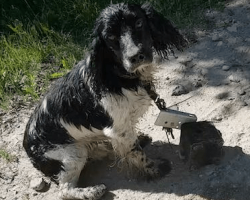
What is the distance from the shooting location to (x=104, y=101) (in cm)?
371

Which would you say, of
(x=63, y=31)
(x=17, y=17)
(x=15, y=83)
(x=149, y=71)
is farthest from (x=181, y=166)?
(x=17, y=17)

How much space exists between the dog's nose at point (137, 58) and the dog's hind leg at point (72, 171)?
1.07m

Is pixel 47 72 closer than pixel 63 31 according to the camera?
Yes

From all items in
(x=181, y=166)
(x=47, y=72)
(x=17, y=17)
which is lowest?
(x=181, y=166)

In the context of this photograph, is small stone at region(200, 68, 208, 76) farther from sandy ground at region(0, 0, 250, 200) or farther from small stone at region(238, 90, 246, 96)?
small stone at region(238, 90, 246, 96)

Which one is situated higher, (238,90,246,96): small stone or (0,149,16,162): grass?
(0,149,16,162): grass

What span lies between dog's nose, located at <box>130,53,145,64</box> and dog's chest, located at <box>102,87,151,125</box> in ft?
1.21

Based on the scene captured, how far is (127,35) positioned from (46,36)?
2.79m

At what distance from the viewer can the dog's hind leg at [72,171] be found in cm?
402

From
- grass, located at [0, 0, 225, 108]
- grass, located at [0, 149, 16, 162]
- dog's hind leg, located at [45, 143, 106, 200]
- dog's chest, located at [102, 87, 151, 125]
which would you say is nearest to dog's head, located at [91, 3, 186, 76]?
dog's chest, located at [102, 87, 151, 125]

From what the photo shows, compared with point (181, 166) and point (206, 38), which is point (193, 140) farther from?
point (206, 38)

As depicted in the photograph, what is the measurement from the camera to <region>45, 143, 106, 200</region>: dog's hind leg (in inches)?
158

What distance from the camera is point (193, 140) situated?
4.00 m

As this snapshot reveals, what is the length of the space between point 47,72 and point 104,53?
209 cm
